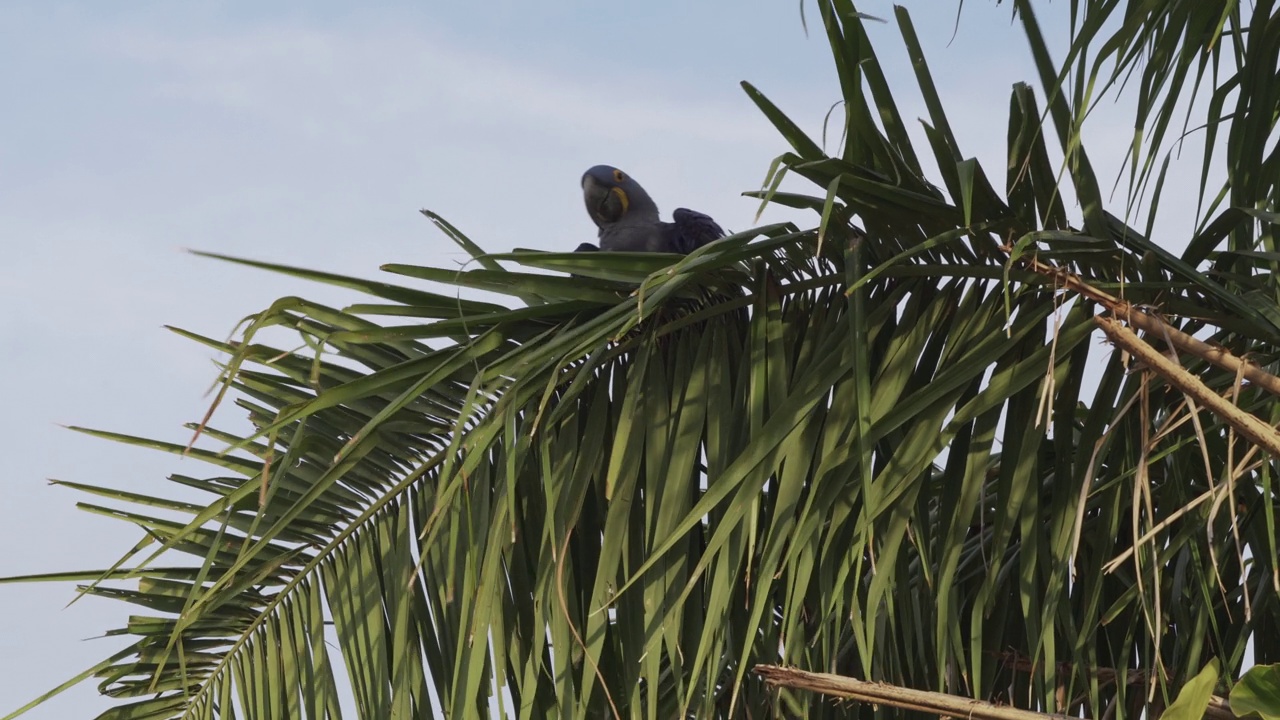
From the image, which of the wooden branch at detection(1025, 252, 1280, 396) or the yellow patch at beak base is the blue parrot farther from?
the wooden branch at detection(1025, 252, 1280, 396)

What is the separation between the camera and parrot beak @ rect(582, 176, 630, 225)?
3.19 m

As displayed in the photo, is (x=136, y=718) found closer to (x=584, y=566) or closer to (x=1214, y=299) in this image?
(x=584, y=566)

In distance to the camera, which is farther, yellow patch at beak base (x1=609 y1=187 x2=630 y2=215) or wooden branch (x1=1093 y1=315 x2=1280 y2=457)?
yellow patch at beak base (x1=609 y1=187 x2=630 y2=215)

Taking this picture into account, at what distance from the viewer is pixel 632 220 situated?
10.3 feet

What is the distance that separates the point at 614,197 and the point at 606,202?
0.9 inches

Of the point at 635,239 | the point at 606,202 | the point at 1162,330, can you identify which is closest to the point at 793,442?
the point at 1162,330

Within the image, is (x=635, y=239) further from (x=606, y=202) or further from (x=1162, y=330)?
(x=1162, y=330)

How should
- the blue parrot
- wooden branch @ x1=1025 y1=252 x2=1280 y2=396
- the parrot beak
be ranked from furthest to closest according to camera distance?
1. the parrot beak
2. the blue parrot
3. wooden branch @ x1=1025 y1=252 x2=1280 y2=396

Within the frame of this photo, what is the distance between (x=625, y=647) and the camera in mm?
1652

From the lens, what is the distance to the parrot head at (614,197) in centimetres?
319

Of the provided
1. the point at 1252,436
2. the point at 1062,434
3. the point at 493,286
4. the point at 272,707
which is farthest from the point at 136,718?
the point at 1252,436

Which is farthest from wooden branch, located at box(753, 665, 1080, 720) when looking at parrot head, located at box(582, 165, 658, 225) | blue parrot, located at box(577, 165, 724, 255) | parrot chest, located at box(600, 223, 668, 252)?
parrot head, located at box(582, 165, 658, 225)

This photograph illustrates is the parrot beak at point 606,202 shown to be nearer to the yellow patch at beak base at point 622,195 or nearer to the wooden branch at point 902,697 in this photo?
the yellow patch at beak base at point 622,195

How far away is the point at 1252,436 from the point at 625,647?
2.65 ft
